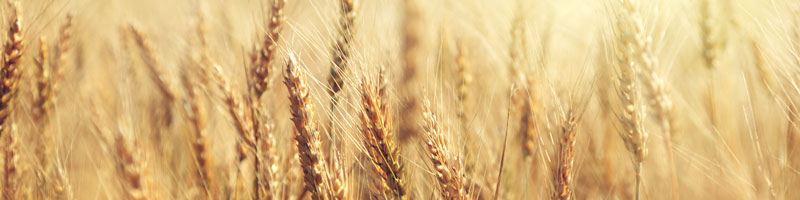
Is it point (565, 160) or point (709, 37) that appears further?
point (709, 37)

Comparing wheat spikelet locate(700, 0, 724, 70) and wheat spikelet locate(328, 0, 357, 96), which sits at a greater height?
wheat spikelet locate(328, 0, 357, 96)

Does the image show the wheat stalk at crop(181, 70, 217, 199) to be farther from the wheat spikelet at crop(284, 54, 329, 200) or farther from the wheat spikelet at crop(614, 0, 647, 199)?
the wheat spikelet at crop(614, 0, 647, 199)

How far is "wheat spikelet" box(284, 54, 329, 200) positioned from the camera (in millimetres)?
1187

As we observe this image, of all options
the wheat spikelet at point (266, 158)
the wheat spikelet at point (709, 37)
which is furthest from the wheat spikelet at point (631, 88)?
the wheat spikelet at point (709, 37)

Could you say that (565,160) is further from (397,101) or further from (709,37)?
(709,37)

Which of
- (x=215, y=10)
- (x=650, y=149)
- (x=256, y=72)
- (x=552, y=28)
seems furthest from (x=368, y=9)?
(x=650, y=149)

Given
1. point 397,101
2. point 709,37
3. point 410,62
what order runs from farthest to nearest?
point 410,62, point 709,37, point 397,101

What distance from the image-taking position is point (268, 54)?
1585 mm

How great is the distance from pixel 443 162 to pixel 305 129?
0.96ft

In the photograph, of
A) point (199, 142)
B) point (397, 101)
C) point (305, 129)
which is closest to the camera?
point (305, 129)

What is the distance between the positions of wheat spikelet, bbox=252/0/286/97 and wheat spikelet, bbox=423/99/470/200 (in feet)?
1.83

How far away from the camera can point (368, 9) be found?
1.67 meters

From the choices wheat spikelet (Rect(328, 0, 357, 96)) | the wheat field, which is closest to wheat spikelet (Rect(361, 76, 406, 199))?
the wheat field

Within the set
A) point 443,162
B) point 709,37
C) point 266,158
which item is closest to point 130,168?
point 266,158
